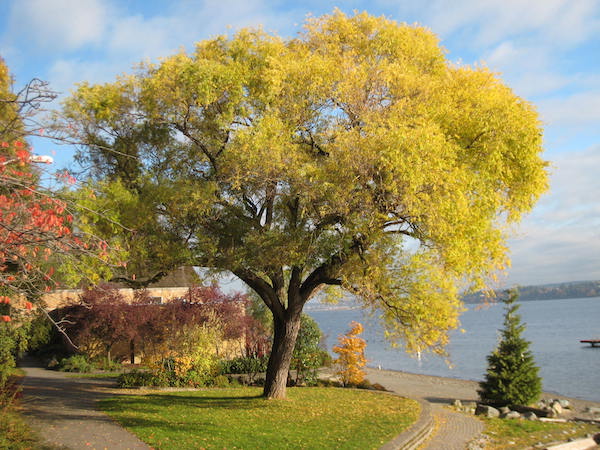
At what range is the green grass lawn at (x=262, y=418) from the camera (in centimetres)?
1077

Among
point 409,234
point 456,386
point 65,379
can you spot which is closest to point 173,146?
point 409,234

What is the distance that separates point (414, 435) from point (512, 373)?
9147 millimetres

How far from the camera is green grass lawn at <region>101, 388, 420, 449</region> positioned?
1077 cm

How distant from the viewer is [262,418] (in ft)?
42.6

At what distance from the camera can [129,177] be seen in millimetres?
13797

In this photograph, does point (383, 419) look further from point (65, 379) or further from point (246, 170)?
point (65, 379)

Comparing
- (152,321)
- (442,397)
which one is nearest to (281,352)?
(152,321)

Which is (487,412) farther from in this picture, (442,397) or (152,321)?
(152,321)

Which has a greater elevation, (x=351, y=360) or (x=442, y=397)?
A: (x=351, y=360)

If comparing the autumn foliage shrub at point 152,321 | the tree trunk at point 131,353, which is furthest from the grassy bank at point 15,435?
the tree trunk at point 131,353

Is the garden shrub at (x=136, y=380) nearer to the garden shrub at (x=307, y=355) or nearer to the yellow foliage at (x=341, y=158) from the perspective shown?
the garden shrub at (x=307, y=355)

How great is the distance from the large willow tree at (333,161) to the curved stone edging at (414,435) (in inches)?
76.1

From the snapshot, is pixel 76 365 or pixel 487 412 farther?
pixel 76 365

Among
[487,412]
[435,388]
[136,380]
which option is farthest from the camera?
[435,388]
